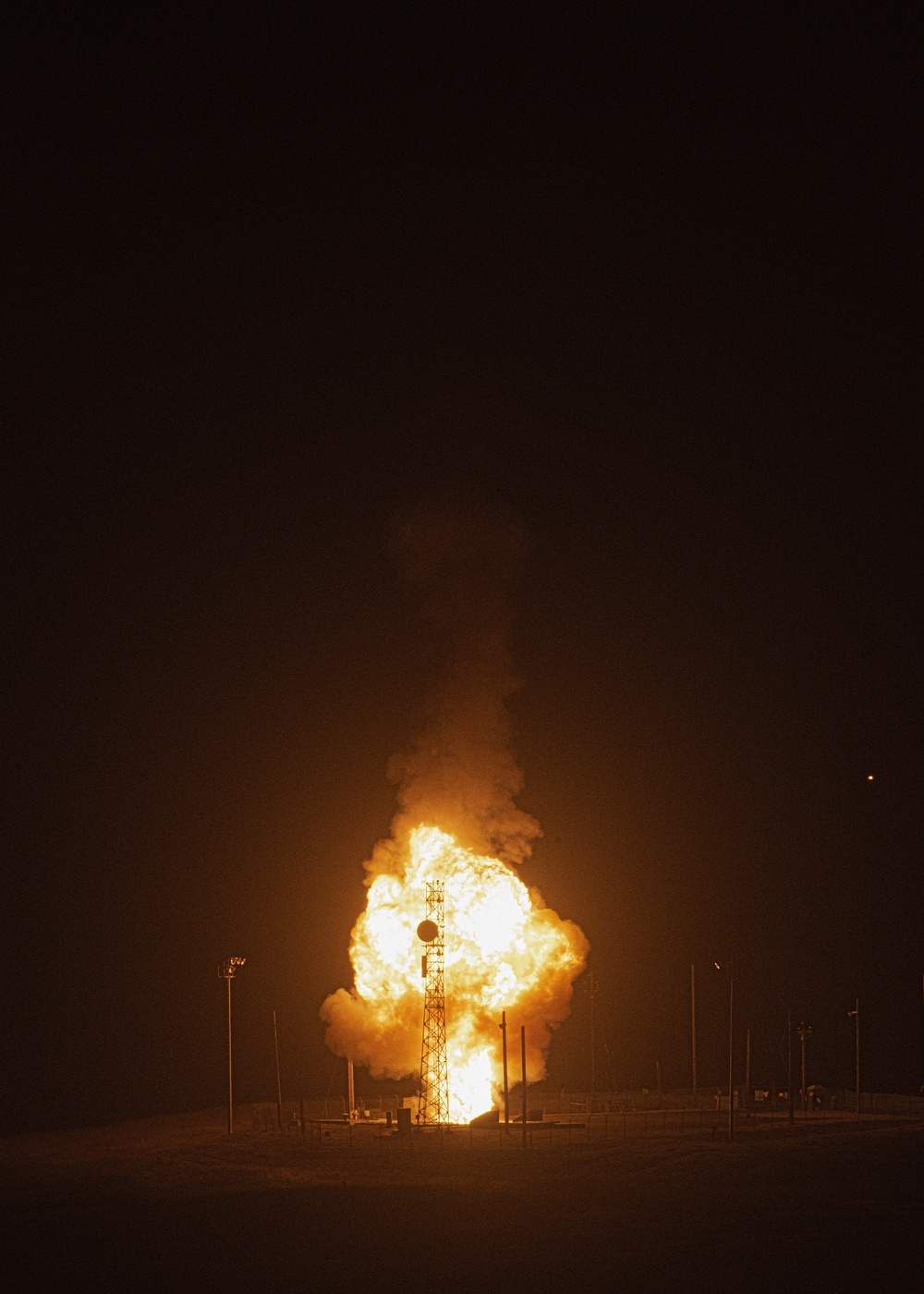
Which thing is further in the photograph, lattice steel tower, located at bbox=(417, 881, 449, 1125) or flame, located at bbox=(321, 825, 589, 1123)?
flame, located at bbox=(321, 825, 589, 1123)

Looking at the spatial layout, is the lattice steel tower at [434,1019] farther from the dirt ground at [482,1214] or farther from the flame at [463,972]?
the dirt ground at [482,1214]

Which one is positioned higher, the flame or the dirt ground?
the flame

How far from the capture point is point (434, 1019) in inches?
2505

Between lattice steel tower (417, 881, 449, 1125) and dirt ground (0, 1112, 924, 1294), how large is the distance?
4898 millimetres

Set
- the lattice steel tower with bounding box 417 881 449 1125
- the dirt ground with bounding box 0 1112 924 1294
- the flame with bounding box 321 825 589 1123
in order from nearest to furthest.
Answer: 1. the dirt ground with bounding box 0 1112 924 1294
2. the lattice steel tower with bounding box 417 881 449 1125
3. the flame with bounding box 321 825 589 1123

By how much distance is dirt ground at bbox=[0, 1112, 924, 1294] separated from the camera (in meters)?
37.4

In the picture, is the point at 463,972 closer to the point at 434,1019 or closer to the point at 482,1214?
the point at 434,1019

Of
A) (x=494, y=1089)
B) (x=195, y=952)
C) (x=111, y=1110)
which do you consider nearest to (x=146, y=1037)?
(x=195, y=952)

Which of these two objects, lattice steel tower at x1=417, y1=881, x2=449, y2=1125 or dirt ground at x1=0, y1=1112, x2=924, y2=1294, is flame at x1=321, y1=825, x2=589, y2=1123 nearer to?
lattice steel tower at x1=417, y1=881, x2=449, y2=1125

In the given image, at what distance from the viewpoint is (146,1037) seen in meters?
118

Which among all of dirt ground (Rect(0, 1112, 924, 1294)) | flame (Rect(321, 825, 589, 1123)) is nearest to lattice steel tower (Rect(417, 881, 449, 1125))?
flame (Rect(321, 825, 589, 1123))

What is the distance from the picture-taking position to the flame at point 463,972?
6488 centimetres

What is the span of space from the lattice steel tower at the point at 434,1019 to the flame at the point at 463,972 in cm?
84

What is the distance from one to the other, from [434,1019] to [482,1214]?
2004 centimetres
